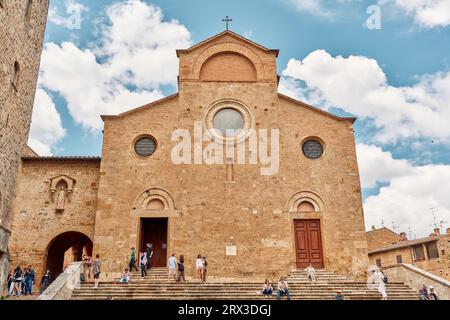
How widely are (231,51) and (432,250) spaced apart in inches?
889

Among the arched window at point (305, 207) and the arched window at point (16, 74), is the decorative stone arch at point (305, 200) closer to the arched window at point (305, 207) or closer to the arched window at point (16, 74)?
the arched window at point (305, 207)

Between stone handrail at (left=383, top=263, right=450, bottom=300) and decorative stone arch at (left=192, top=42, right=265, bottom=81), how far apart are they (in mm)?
11378

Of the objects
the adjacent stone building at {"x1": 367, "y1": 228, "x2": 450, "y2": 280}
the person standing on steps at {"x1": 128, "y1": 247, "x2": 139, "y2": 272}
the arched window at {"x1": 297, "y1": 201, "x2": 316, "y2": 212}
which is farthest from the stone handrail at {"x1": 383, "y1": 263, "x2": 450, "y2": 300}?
the adjacent stone building at {"x1": 367, "y1": 228, "x2": 450, "y2": 280}

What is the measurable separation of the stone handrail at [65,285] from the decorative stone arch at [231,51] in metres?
11.7

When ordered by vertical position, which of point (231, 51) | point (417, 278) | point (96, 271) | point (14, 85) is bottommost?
point (417, 278)

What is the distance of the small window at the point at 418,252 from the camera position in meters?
33.8

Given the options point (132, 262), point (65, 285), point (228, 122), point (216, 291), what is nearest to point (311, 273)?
point (216, 291)

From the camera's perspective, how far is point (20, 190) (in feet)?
70.0

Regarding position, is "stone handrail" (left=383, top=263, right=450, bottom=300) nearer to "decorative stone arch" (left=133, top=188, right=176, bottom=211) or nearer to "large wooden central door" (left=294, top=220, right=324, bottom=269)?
"large wooden central door" (left=294, top=220, right=324, bottom=269)

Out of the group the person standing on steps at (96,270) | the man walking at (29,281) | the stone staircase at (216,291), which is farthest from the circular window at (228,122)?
the man walking at (29,281)

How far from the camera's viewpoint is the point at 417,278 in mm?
16844

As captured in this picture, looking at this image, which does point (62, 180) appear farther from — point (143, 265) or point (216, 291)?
point (216, 291)

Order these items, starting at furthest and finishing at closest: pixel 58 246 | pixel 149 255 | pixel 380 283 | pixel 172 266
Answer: pixel 58 246, pixel 149 255, pixel 172 266, pixel 380 283

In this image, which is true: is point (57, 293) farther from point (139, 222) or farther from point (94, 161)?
point (94, 161)
